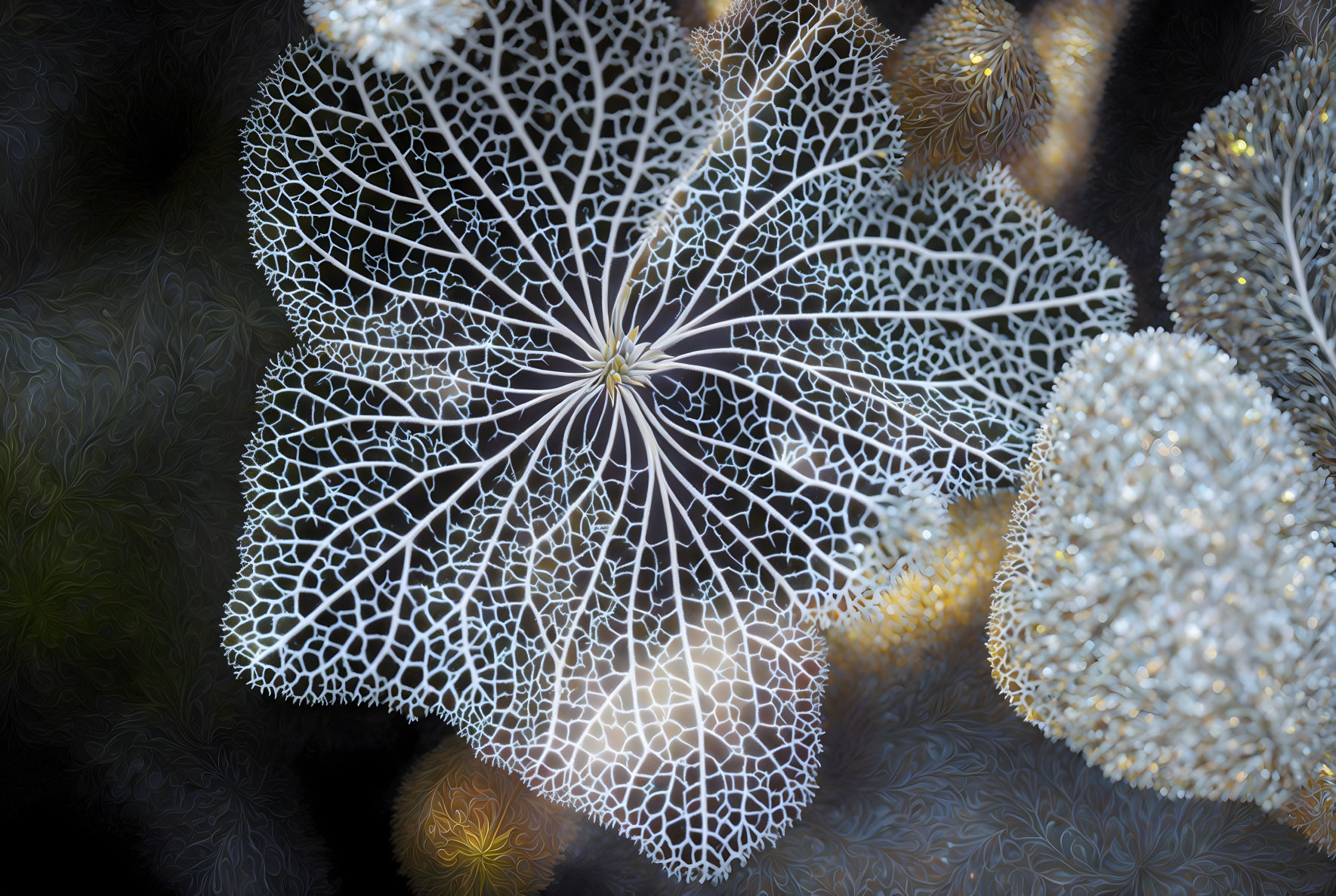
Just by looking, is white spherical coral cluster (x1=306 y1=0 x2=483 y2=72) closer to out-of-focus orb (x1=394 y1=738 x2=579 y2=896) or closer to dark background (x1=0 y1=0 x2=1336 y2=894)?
dark background (x1=0 y1=0 x2=1336 y2=894)

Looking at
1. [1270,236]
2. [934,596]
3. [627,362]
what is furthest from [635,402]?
[1270,236]

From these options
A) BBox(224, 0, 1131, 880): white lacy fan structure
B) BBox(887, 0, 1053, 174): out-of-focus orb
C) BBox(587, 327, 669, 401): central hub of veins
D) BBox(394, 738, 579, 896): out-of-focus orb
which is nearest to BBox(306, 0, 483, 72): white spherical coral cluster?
BBox(224, 0, 1131, 880): white lacy fan structure

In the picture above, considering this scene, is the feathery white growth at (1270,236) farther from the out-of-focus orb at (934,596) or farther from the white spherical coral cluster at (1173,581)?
the out-of-focus orb at (934,596)

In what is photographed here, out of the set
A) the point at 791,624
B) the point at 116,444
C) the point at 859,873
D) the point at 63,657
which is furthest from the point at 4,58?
the point at 859,873

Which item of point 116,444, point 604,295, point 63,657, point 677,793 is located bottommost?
point 63,657

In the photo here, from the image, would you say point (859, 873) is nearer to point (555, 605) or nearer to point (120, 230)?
point (555, 605)

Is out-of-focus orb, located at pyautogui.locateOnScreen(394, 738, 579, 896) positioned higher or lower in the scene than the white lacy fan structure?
lower
